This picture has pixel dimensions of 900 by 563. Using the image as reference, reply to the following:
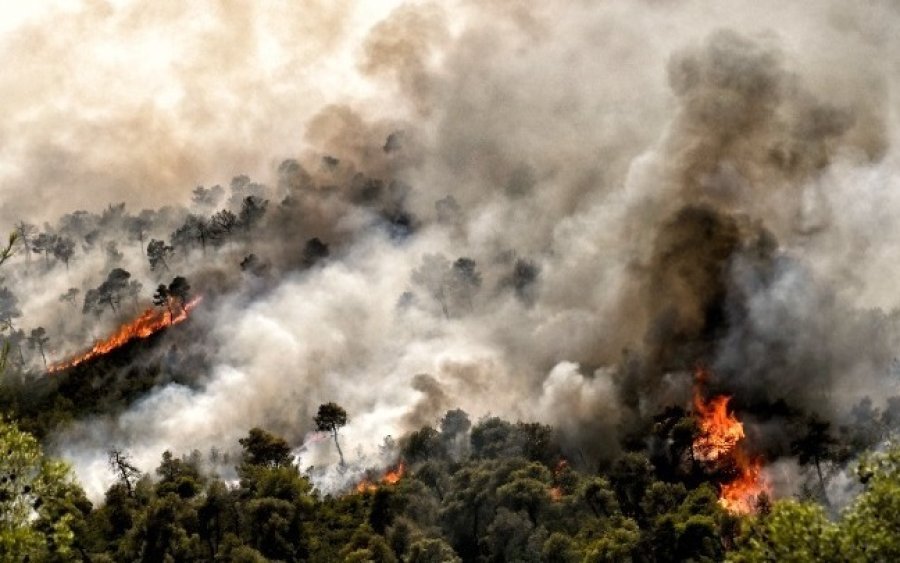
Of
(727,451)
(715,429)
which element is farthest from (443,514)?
(715,429)

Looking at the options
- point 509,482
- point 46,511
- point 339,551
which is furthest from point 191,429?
point 46,511

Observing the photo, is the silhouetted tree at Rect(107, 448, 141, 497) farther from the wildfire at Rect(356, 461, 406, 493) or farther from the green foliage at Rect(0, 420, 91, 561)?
the green foliage at Rect(0, 420, 91, 561)

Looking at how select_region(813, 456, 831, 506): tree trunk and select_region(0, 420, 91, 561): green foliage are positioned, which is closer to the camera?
select_region(0, 420, 91, 561): green foliage

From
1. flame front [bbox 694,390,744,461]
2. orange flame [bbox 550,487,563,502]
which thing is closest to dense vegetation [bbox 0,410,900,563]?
orange flame [bbox 550,487,563,502]

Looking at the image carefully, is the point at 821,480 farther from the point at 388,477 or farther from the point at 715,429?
the point at 388,477

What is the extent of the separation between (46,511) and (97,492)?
153448mm

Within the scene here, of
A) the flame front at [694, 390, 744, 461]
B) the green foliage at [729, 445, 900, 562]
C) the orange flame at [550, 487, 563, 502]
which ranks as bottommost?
the green foliage at [729, 445, 900, 562]

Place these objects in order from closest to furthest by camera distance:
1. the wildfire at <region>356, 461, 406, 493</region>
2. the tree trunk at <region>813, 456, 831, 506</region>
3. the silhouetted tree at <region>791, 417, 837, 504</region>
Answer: the tree trunk at <region>813, 456, 831, 506</region>, the silhouetted tree at <region>791, 417, 837, 504</region>, the wildfire at <region>356, 461, 406, 493</region>

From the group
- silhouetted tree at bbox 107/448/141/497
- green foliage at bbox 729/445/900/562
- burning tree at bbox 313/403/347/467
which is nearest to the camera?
green foliage at bbox 729/445/900/562

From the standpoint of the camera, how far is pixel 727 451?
419 feet

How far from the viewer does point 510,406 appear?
17150 centimetres

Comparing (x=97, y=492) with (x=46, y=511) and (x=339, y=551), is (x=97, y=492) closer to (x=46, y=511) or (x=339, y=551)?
(x=339, y=551)

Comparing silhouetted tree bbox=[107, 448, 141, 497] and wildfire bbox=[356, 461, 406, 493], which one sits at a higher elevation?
silhouetted tree bbox=[107, 448, 141, 497]

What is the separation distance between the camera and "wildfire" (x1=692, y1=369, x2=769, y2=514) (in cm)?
12069
